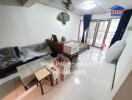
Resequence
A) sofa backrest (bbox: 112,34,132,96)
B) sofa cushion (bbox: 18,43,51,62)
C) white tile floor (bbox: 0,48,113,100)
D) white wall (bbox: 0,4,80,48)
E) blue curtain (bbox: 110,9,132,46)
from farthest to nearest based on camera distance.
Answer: blue curtain (bbox: 110,9,132,46) < sofa cushion (bbox: 18,43,51,62) < white wall (bbox: 0,4,80,48) < white tile floor (bbox: 0,48,113,100) < sofa backrest (bbox: 112,34,132,96)

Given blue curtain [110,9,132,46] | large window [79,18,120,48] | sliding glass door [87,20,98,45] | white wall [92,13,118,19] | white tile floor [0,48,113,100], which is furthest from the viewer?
sliding glass door [87,20,98,45]

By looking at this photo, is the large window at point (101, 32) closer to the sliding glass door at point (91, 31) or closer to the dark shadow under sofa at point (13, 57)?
the sliding glass door at point (91, 31)

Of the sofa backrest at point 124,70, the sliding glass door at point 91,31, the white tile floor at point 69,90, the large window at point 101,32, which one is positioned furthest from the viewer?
the sliding glass door at point 91,31

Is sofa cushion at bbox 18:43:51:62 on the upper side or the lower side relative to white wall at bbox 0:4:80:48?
lower

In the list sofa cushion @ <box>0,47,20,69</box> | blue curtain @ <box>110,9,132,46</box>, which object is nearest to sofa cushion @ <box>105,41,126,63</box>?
blue curtain @ <box>110,9,132,46</box>

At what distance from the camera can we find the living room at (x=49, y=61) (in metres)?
1.59

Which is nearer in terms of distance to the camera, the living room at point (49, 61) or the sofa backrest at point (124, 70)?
the sofa backrest at point (124, 70)

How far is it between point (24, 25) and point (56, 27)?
5.24ft

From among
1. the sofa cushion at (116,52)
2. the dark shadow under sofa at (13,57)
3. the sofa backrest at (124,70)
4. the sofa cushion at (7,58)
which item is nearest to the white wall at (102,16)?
the sofa cushion at (116,52)

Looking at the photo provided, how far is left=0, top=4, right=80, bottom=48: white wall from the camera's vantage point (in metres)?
2.24

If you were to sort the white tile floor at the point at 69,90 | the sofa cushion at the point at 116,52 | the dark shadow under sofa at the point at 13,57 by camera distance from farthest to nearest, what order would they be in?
the sofa cushion at the point at 116,52
the dark shadow under sofa at the point at 13,57
the white tile floor at the point at 69,90

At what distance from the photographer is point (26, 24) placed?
8.81 ft

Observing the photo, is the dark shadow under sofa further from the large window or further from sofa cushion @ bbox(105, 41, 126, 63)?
the large window

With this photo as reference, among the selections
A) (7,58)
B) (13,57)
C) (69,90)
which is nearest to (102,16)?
(69,90)
